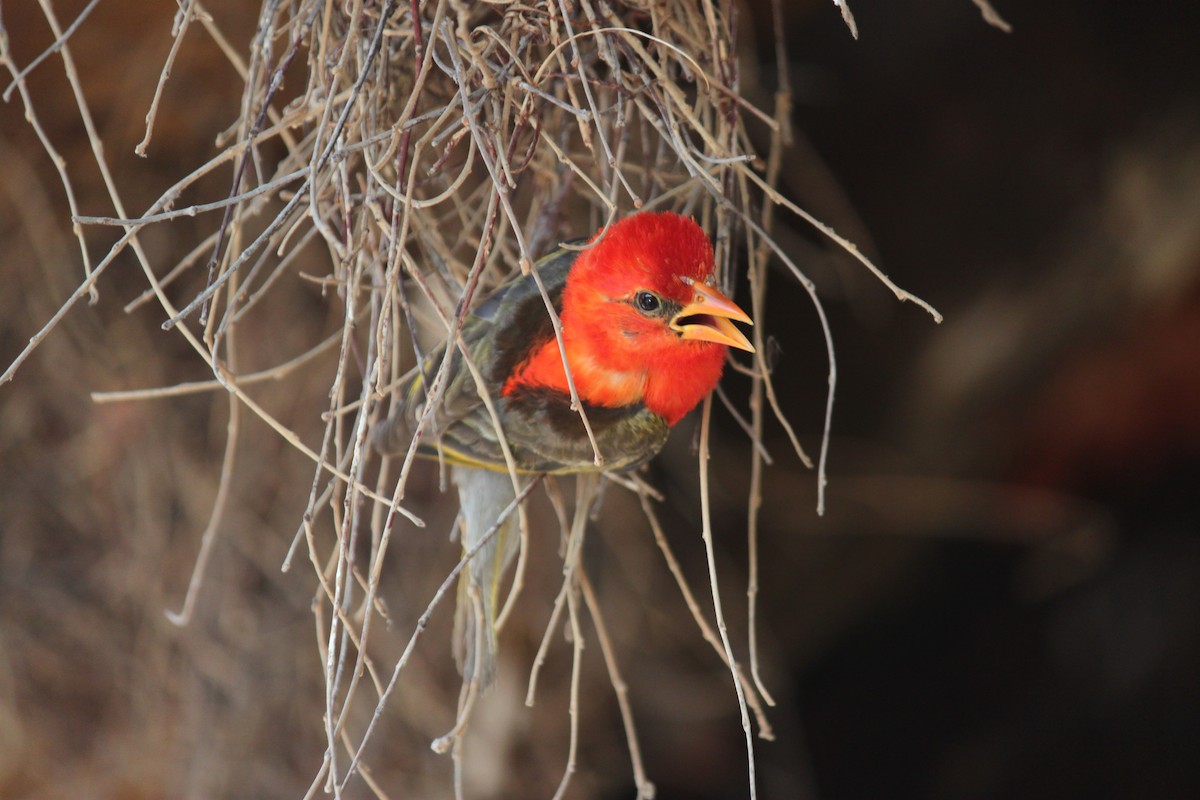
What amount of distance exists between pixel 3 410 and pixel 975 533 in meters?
2.06

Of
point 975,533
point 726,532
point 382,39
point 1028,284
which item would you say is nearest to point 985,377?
point 1028,284

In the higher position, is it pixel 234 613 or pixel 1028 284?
pixel 1028 284

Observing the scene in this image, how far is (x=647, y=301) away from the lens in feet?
2.91

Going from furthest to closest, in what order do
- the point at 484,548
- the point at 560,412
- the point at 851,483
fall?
the point at 851,483 < the point at 484,548 < the point at 560,412

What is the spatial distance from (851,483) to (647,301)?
1.54 metres

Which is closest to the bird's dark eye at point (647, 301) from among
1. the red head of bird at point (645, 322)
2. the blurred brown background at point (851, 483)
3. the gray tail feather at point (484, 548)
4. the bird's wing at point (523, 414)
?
the red head of bird at point (645, 322)

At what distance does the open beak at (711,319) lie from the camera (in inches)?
33.8

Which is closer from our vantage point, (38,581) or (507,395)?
(507,395)

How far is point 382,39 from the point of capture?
833mm

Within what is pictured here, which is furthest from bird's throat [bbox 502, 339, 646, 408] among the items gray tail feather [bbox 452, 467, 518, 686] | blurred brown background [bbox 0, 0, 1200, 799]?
blurred brown background [bbox 0, 0, 1200, 799]

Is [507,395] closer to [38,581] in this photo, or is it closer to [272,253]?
[272,253]

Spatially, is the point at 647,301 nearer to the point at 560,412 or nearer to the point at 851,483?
the point at 560,412

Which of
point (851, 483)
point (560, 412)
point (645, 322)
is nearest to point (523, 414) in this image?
point (560, 412)

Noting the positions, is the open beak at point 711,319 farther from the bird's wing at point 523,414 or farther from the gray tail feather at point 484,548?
the gray tail feather at point 484,548
